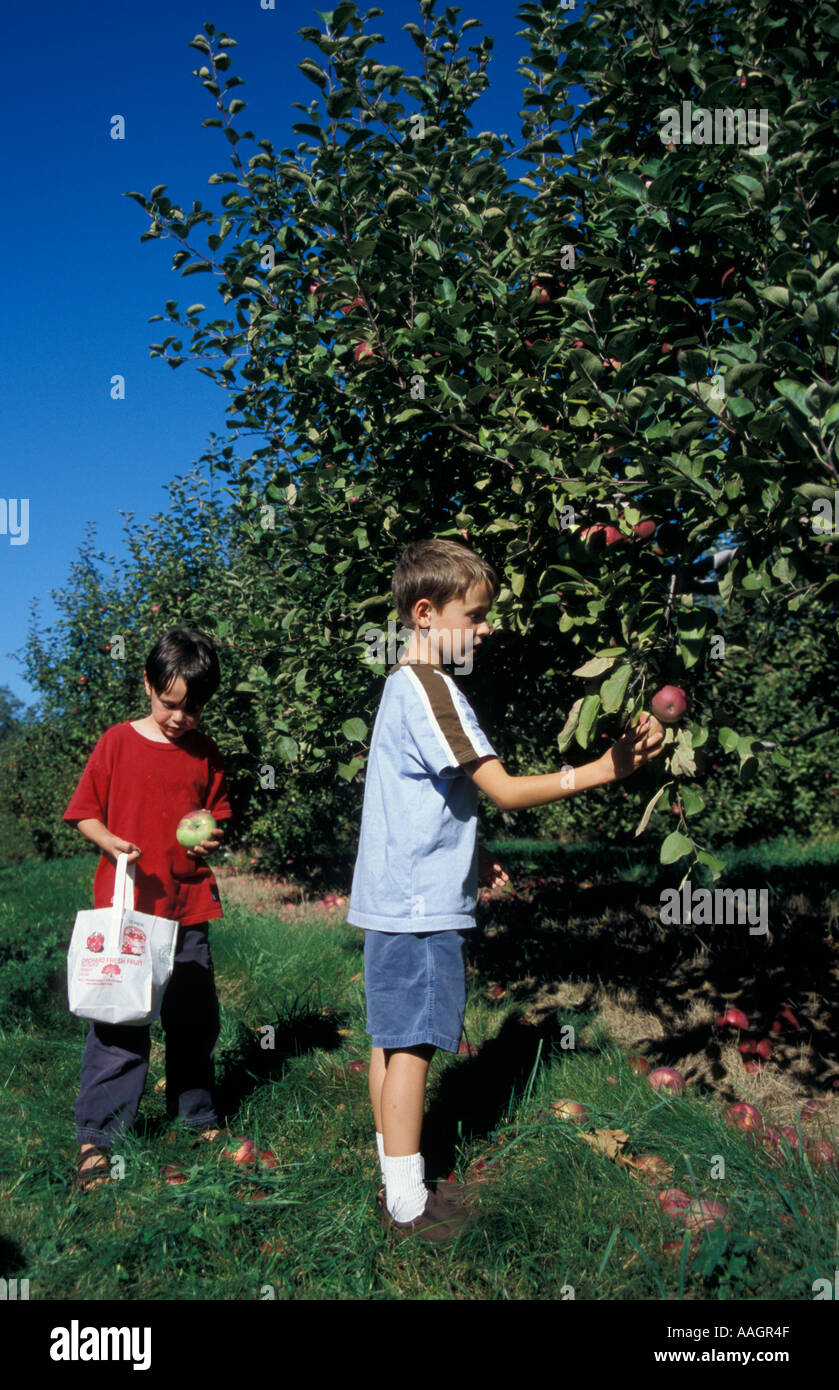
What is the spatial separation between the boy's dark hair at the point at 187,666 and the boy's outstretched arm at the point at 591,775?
1032mm

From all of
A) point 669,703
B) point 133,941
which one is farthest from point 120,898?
point 669,703

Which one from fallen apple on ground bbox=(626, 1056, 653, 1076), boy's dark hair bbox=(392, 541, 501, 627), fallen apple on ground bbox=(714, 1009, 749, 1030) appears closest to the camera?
boy's dark hair bbox=(392, 541, 501, 627)

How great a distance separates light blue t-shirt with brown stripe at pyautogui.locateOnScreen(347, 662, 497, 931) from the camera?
82.0 inches

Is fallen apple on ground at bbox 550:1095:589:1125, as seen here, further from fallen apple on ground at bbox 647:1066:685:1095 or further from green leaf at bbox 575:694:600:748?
green leaf at bbox 575:694:600:748

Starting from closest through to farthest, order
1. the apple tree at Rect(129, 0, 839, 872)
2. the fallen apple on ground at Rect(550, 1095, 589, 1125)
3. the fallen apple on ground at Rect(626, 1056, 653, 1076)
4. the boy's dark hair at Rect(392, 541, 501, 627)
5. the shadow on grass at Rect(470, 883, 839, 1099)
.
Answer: the apple tree at Rect(129, 0, 839, 872)
the boy's dark hair at Rect(392, 541, 501, 627)
the fallen apple on ground at Rect(550, 1095, 589, 1125)
the fallen apple on ground at Rect(626, 1056, 653, 1076)
the shadow on grass at Rect(470, 883, 839, 1099)

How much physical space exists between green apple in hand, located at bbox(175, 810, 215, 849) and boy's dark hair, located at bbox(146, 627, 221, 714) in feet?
1.03

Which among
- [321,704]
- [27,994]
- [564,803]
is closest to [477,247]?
[321,704]

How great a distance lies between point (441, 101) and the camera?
3041 millimetres

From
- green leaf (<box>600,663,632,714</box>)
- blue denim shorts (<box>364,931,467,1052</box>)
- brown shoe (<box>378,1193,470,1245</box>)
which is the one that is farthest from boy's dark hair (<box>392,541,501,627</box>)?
brown shoe (<box>378,1193,470,1245</box>)

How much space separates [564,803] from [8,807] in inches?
268

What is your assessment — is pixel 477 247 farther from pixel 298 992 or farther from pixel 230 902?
pixel 230 902

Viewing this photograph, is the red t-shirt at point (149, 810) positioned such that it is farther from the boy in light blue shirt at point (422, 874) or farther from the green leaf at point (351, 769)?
the boy in light blue shirt at point (422, 874)

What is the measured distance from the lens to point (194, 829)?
2619 millimetres

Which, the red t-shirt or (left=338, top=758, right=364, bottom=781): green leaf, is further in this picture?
(left=338, top=758, right=364, bottom=781): green leaf
